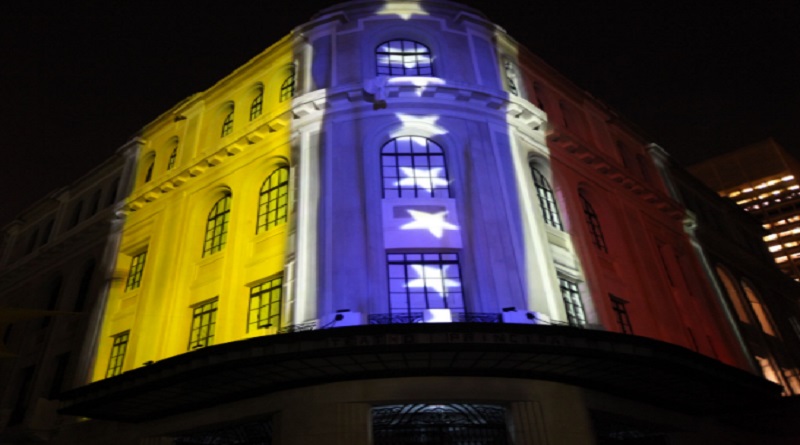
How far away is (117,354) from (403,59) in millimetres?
13782

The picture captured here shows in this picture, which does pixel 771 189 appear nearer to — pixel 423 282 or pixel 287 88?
pixel 287 88

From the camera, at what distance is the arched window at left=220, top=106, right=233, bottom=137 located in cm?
2188

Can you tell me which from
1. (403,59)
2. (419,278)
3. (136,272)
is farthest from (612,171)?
(136,272)

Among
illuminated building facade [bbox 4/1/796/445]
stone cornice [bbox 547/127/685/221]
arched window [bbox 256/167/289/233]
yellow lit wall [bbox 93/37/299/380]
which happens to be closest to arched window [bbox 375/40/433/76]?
illuminated building facade [bbox 4/1/796/445]

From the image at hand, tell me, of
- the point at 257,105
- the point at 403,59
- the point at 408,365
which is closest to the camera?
the point at 408,365

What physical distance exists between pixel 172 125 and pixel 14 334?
11.1m

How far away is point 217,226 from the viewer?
63.6 ft

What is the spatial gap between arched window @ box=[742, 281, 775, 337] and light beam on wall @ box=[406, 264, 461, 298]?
19.1 meters

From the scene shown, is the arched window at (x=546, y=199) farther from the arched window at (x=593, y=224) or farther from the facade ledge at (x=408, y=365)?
the facade ledge at (x=408, y=365)

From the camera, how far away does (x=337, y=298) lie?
46.1ft

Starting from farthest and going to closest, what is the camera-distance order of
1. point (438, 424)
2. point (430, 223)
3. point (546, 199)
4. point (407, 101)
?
point (546, 199)
point (407, 101)
point (430, 223)
point (438, 424)

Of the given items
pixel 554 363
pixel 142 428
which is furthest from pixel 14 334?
pixel 554 363

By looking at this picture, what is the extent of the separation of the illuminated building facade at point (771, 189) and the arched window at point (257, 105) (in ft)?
308

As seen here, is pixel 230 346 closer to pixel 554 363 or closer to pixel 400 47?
pixel 554 363
